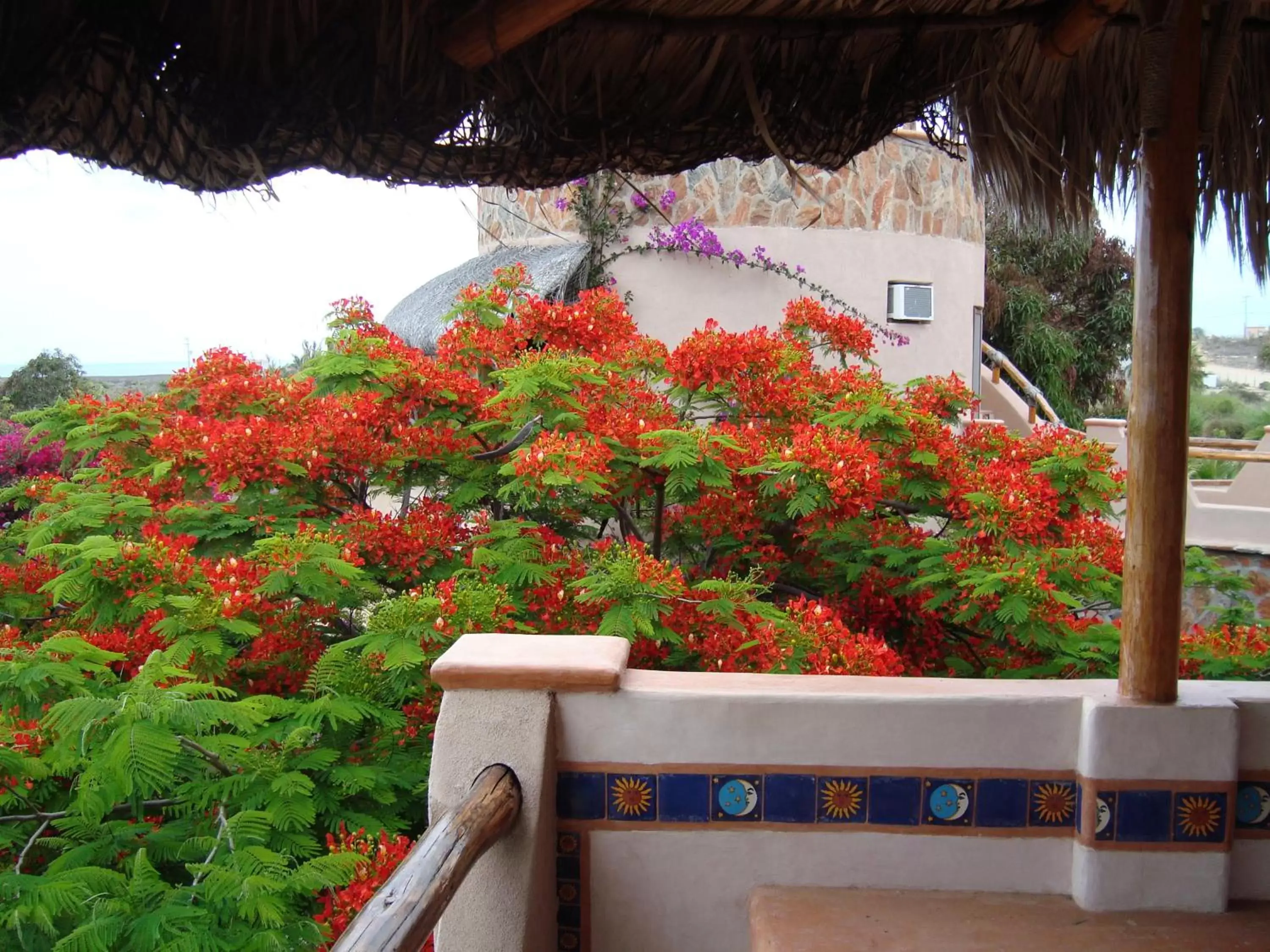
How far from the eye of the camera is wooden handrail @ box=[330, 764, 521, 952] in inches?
50.3

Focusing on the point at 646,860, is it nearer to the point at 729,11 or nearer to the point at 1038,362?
the point at 729,11

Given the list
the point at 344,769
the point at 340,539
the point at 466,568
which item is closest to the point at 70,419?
the point at 340,539

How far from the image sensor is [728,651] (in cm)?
274

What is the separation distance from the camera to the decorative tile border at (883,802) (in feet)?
6.62

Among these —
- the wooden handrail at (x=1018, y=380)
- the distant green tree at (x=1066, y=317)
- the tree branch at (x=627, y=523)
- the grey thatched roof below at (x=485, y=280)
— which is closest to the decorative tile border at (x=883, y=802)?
the tree branch at (x=627, y=523)

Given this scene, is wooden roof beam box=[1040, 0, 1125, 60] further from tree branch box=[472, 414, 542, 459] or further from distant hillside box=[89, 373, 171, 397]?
distant hillside box=[89, 373, 171, 397]

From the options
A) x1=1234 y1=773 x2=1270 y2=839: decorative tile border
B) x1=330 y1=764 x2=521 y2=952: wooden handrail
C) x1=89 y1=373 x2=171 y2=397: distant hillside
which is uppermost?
x1=89 y1=373 x2=171 y2=397: distant hillside

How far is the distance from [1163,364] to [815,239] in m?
6.05

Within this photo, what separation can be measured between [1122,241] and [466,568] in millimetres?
15748

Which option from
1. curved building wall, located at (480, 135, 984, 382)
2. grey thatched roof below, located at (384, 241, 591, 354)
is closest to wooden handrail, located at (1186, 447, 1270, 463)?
curved building wall, located at (480, 135, 984, 382)

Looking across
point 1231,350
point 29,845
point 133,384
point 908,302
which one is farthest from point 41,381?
point 1231,350

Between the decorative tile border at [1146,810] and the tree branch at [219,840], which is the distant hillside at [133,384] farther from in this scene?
the decorative tile border at [1146,810]

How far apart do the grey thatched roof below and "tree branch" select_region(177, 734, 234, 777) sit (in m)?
4.58

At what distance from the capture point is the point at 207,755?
2158 millimetres
